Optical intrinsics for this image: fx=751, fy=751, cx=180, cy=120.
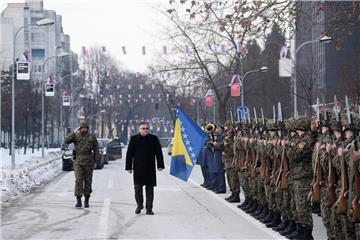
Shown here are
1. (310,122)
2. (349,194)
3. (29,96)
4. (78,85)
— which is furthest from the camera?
(78,85)

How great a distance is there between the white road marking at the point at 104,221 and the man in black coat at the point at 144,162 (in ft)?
2.37

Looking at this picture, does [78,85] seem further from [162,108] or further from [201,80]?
[201,80]

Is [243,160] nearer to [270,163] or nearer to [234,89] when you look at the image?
[270,163]

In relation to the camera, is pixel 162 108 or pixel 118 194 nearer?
pixel 118 194

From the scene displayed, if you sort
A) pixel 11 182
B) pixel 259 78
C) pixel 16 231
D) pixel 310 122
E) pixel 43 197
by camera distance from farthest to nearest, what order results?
pixel 259 78 < pixel 11 182 < pixel 43 197 < pixel 16 231 < pixel 310 122

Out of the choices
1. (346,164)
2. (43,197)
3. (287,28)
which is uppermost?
(287,28)

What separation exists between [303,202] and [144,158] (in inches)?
191

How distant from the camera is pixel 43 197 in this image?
19.3m

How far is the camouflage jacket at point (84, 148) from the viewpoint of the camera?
639 inches

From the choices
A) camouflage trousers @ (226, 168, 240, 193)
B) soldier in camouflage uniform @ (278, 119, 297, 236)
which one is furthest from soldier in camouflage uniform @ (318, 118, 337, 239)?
camouflage trousers @ (226, 168, 240, 193)

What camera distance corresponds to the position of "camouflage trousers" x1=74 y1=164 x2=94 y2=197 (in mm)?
16125

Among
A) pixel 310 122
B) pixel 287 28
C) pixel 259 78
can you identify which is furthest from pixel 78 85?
pixel 310 122

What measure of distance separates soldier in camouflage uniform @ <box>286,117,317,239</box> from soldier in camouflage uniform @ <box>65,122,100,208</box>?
631 centimetres

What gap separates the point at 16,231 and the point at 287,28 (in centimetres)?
737
